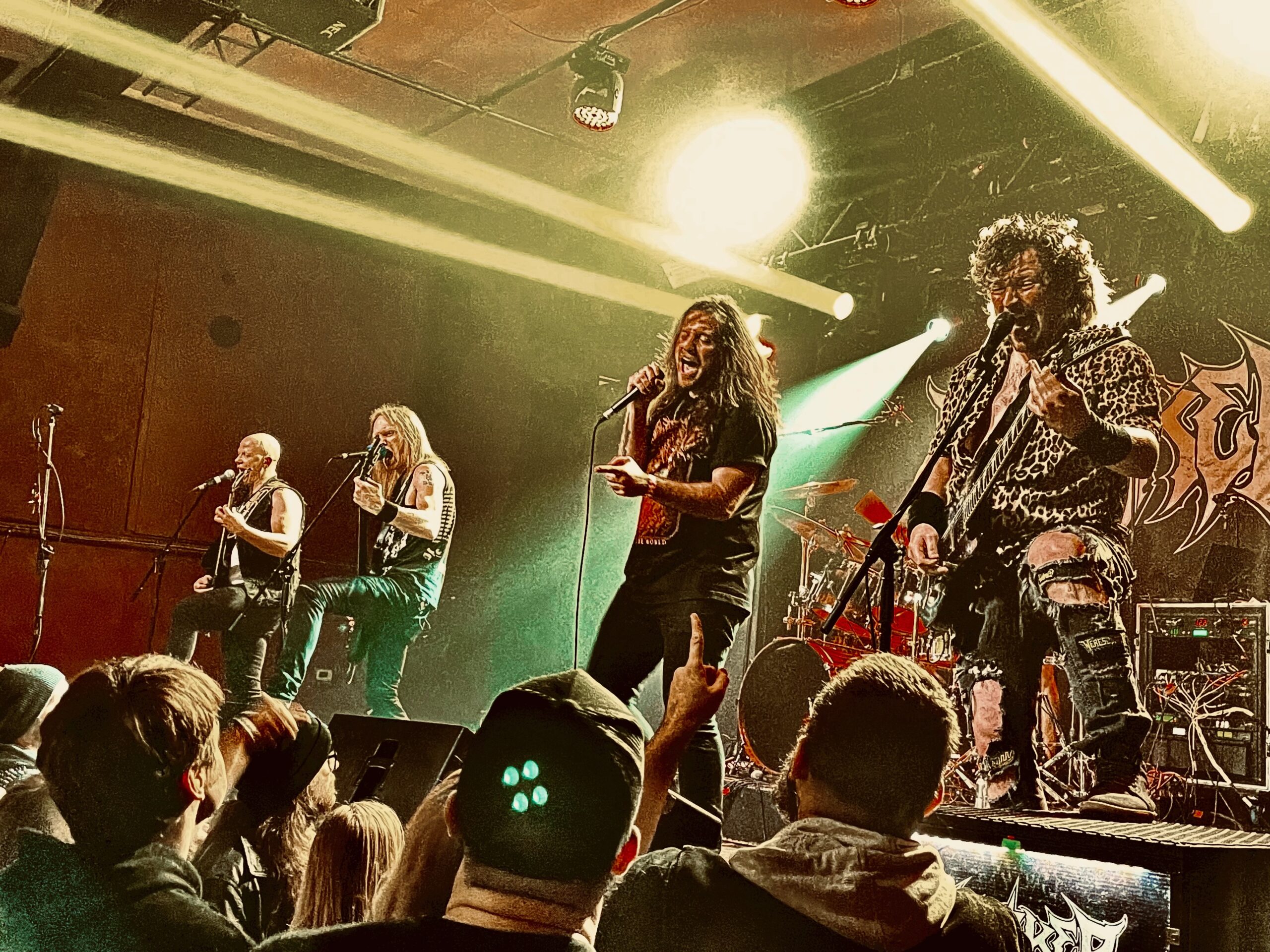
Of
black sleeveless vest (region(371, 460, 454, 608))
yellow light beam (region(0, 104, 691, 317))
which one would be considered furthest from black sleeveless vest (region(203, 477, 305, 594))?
yellow light beam (region(0, 104, 691, 317))

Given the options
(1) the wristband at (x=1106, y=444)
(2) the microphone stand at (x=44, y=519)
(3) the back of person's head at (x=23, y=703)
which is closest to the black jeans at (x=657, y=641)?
(1) the wristband at (x=1106, y=444)

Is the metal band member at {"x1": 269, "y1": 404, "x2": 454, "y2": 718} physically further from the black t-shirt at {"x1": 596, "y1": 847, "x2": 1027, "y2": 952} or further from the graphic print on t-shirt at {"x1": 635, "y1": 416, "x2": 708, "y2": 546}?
the black t-shirt at {"x1": 596, "y1": 847, "x2": 1027, "y2": 952}

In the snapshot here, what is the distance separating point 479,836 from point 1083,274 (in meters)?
3.16

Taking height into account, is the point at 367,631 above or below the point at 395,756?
above

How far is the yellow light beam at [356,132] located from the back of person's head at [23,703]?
2.57 metres

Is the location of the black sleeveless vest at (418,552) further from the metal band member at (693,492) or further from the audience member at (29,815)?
the audience member at (29,815)

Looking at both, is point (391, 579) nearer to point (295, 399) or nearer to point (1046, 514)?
point (295, 399)

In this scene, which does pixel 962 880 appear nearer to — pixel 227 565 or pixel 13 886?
pixel 13 886

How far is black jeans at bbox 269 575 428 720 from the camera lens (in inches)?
192

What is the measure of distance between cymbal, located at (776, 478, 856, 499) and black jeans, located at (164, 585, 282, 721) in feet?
7.26

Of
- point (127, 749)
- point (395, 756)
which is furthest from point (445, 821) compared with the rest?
point (395, 756)

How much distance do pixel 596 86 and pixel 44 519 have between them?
9.26ft

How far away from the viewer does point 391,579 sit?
16.9 feet

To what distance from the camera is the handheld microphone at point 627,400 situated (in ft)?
15.8
